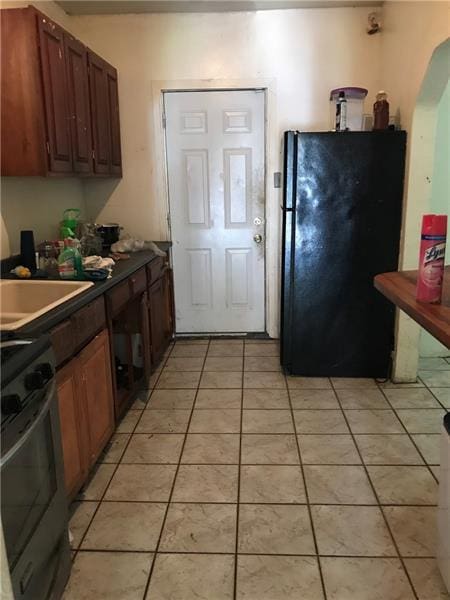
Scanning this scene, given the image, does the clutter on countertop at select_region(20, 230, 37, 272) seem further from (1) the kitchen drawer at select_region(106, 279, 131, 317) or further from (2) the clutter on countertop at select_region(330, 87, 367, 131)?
(2) the clutter on countertop at select_region(330, 87, 367, 131)

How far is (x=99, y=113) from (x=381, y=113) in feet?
6.18

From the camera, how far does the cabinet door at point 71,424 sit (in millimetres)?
1851

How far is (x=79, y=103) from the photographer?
9.62 ft

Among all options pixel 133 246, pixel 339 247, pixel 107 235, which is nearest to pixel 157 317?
pixel 133 246

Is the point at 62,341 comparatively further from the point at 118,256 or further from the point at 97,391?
the point at 118,256

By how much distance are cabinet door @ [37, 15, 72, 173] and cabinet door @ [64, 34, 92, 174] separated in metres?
0.07

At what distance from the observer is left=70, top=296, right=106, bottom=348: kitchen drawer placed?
1996mm

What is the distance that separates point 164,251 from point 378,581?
2.71 metres

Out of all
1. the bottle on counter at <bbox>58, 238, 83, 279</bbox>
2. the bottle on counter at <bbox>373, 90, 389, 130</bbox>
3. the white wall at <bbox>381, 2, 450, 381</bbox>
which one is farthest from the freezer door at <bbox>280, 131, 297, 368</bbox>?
the bottle on counter at <bbox>58, 238, 83, 279</bbox>

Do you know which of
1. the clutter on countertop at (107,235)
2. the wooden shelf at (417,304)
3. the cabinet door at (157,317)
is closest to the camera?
the wooden shelf at (417,304)

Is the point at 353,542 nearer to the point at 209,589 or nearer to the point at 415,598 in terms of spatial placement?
the point at 415,598

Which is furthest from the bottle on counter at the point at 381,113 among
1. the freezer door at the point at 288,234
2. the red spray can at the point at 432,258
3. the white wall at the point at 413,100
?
the red spray can at the point at 432,258

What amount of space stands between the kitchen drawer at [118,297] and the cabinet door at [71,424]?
489 millimetres

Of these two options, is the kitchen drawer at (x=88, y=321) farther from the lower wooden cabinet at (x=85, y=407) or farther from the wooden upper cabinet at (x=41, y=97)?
the wooden upper cabinet at (x=41, y=97)
